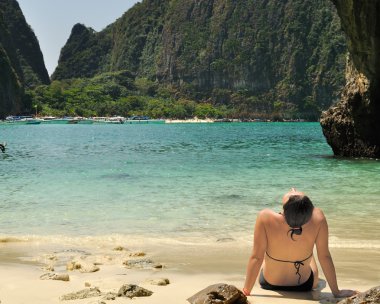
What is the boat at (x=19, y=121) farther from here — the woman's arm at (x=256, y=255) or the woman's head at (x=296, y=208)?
the woman's head at (x=296, y=208)

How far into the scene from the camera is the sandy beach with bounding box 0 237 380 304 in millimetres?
5484

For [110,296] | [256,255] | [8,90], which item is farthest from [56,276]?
[8,90]

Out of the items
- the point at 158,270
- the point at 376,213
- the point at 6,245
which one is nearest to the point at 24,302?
the point at 158,270

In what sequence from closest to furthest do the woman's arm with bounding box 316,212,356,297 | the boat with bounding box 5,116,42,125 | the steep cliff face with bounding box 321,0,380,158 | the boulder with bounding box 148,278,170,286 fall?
the woman's arm with bounding box 316,212,356,297 < the boulder with bounding box 148,278,170,286 < the steep cliff face with bounding box 321,0,380,158 < the boat with bounding box 5,116,42,125

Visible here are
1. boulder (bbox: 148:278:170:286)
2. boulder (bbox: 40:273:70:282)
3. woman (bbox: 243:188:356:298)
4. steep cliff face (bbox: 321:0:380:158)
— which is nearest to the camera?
woman (bbox: 243:188:356:298)

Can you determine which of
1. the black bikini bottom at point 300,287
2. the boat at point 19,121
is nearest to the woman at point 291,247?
the black bikini bottom at point 300,287

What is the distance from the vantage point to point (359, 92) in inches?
1049

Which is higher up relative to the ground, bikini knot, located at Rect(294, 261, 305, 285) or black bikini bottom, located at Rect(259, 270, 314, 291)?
bikini knot, located at Rect(294, 261, 305, 285)

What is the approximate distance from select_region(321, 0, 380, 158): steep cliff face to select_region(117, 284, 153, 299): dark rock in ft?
72.1

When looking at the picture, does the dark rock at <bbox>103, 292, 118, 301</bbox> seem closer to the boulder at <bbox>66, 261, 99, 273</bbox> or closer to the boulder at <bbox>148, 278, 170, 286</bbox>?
the boulder at <bbox>148, 278, 170, 286</bbox>

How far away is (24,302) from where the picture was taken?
5.30m

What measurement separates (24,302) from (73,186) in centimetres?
1205

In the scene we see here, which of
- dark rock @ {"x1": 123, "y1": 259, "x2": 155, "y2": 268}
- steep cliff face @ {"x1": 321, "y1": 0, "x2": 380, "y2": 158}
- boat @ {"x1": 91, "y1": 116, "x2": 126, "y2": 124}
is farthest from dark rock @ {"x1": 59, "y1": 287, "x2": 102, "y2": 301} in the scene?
boat @ {"x1": 91, "y1": 116, "x2": 126, "y2": 124}

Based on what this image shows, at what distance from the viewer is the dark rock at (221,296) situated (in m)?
4.82
